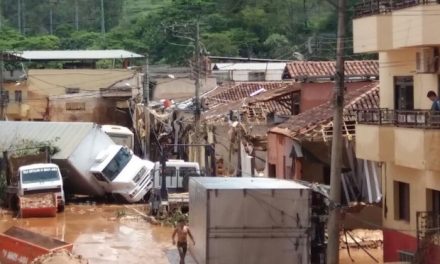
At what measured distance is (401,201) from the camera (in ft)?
81.8

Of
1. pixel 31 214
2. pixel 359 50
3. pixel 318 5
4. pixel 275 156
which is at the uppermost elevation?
pixel 318 5

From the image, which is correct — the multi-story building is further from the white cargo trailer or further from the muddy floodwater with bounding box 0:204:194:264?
the muddy floodwater with bounding box 0:204:194:264

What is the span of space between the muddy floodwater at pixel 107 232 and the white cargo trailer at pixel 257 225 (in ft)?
11.9

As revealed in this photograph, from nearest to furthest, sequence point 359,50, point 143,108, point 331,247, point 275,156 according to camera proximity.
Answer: point 331,247
point 359,50
point 275,156
point 143,108

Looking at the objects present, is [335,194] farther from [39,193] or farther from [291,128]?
[39,193]

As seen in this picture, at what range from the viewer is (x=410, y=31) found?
2183cm

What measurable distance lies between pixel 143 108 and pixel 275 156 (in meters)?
23.0

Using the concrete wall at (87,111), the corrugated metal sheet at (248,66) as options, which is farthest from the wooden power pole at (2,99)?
the corrugated metal sheet at (248,66)

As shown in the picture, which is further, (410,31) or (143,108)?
(143,108)

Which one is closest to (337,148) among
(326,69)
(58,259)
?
(58,259)

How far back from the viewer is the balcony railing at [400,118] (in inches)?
825

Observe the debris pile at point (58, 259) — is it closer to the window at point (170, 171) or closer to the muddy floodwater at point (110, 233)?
the muddy floodwater at point (110, 233)

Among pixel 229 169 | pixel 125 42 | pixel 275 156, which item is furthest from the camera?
pixel 125 42

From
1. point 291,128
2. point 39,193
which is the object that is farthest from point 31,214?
point 291,128
